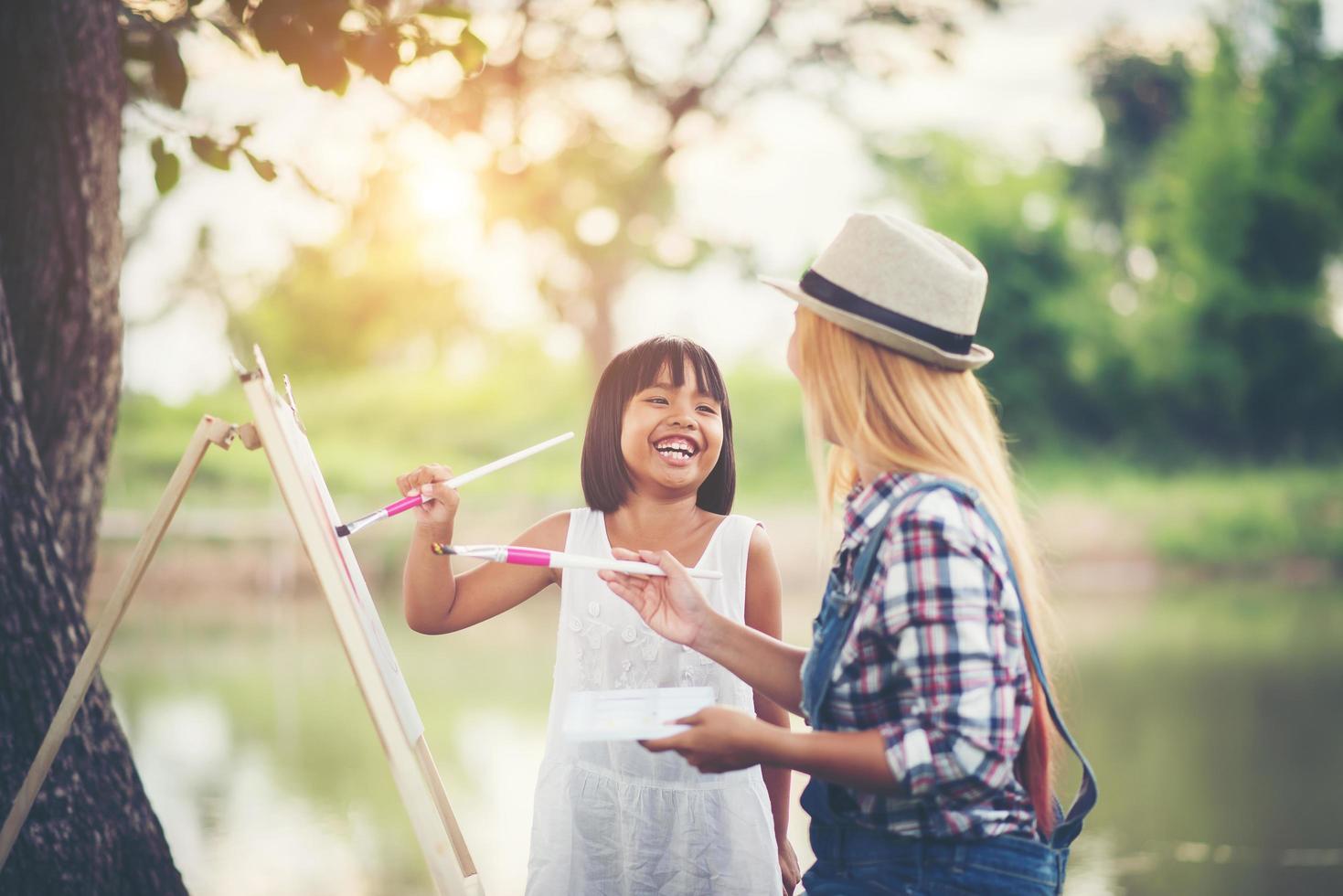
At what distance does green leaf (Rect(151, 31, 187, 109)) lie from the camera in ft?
9.61

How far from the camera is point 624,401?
2365 mm

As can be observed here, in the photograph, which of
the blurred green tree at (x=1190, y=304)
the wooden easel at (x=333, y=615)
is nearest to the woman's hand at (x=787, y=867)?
the wooden easel at (x=333, y=615)

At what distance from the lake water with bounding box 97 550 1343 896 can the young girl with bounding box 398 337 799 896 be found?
1.92ft

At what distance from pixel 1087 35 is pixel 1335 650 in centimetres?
1540

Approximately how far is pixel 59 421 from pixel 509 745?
120 inches

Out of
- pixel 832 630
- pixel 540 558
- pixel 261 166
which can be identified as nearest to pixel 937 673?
pixel 832 630

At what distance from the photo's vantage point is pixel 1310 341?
14273 millimetres

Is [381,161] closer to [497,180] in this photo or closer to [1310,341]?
[497,180]

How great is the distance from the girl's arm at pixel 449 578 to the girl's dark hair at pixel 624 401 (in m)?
0.10

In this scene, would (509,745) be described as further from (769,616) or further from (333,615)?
(333,615)

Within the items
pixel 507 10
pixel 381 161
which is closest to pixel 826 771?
pixel 381 161

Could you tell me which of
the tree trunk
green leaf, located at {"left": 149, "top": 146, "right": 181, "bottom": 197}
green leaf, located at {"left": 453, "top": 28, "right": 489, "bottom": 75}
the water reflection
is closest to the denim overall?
the tree trunk

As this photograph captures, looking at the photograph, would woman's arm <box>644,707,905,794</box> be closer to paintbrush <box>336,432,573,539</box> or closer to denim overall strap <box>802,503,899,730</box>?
denim overall strap <box>802,503,899,730</box>

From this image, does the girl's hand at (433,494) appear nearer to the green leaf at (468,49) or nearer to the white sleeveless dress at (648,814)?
the white sleeveless dress at (648,814)
